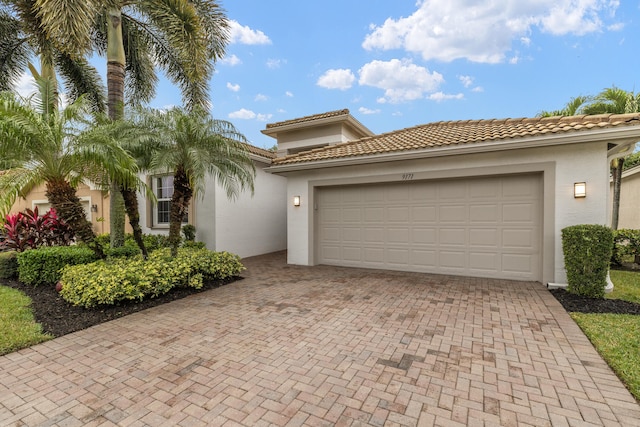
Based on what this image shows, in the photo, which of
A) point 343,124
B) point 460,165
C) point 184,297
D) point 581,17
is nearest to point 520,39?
point 581,17

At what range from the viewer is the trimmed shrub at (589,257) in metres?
→ 5.50

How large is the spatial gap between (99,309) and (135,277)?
75cm

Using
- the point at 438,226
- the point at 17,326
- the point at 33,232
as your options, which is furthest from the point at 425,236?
the point at 33,232

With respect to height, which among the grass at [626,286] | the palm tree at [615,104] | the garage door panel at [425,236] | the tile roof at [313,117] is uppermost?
the tile roof at [313,117]

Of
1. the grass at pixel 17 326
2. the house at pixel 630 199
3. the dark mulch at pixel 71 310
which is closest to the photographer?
the grass at pixel 17 326

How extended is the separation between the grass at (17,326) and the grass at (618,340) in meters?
7.13

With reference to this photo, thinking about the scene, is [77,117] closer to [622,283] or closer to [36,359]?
[36,359]

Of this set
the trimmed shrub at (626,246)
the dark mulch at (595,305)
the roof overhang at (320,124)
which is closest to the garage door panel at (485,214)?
the dark mulch at (595,305)

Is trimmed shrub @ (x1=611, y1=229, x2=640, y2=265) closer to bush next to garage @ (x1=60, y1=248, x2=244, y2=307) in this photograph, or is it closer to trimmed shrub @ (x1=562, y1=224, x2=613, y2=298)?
trimmed shrub @ (x1=562, y1=224, x2=613, y2=298)

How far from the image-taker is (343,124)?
46.5 feet

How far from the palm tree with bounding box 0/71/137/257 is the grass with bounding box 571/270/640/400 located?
805 cm

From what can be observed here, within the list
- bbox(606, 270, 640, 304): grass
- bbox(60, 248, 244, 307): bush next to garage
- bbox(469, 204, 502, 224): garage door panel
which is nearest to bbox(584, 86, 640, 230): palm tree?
bbox(606, 270, 640, 304): grass

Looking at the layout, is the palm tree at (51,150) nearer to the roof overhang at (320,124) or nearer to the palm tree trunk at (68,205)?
the palm tree trunk at (68,205)

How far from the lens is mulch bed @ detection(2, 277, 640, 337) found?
4720 mm
